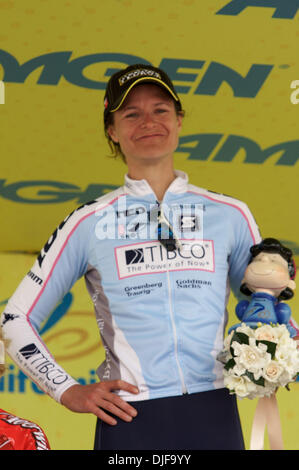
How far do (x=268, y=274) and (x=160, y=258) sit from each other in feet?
1.12

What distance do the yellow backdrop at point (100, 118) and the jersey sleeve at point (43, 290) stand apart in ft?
2.83

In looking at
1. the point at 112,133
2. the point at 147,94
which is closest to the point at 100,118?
the point at 112,133

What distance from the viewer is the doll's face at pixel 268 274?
238 cm

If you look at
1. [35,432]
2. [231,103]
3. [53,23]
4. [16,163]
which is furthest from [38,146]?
[35,432]

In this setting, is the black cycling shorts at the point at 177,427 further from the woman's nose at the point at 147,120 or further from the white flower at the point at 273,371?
the woman's nose at the point at 147,120

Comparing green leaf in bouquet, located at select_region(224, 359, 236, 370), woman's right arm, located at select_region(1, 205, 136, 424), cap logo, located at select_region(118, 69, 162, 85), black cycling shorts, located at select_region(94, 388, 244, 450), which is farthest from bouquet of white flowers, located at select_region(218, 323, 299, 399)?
cap logo, located at select_region(118, 69, 162, 85)

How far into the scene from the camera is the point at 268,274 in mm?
2381

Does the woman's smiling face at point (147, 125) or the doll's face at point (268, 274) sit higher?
the woman's smiling face at point (147, 125)

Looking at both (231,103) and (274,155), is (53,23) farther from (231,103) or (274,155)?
(274,155)

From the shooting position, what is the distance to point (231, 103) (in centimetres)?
334

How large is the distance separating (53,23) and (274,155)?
3.54 feet

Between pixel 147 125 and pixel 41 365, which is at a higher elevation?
pixel 147 125

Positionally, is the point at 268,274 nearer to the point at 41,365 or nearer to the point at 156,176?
the point at 156,176

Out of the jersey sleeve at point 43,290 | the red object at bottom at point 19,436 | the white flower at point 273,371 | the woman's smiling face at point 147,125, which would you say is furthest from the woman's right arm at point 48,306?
the white flower at point 273,371
